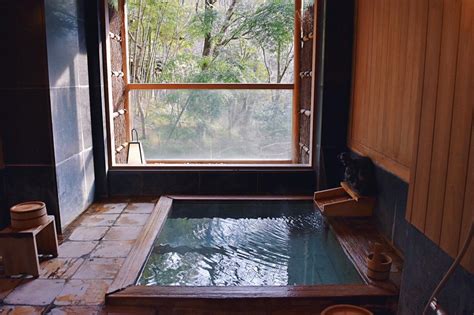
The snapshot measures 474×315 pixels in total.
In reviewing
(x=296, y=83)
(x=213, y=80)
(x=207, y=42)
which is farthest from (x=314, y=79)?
(x=207, y=42)

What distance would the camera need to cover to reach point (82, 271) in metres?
2.45

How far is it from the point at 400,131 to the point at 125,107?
2842 mm

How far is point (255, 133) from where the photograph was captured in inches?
175

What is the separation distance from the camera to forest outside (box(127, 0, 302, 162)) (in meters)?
4.39

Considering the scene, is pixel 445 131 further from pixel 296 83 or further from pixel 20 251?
pixel 296 83

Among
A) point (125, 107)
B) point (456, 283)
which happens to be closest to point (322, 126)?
point (125, 107)

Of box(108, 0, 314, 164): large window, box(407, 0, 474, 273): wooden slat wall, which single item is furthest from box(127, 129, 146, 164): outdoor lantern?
box(407, 0, 474, 273): wooden slat wall

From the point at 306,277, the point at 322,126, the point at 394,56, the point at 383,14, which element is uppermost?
the point at 383,14

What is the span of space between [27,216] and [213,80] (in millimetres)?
2616

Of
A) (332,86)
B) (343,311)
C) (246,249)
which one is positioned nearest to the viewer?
(343,311)

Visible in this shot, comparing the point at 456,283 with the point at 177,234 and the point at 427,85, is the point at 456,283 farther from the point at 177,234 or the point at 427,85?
the point at 177,234

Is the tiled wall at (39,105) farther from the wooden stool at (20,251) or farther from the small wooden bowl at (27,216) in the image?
the wooden stool at (20,251)

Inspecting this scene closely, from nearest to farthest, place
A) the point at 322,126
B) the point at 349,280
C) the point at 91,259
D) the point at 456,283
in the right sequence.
Answer: the point at 456,283 < the point at 349,280 < the point at 91,259 < the point at 322,126

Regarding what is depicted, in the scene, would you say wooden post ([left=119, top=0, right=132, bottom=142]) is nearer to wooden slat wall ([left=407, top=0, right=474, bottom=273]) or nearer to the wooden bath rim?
the wooden bath rim
